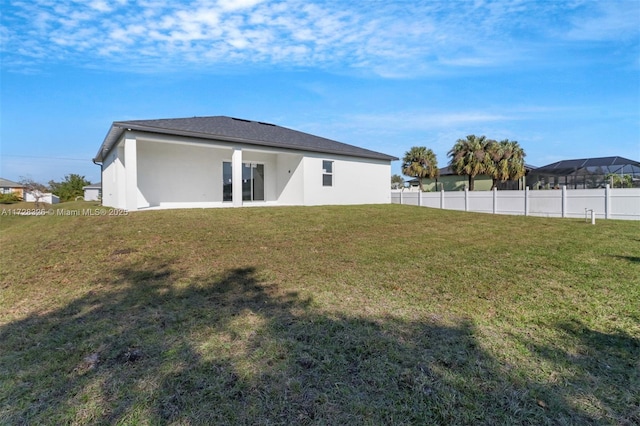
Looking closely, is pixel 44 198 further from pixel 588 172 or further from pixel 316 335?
pixel 588 172

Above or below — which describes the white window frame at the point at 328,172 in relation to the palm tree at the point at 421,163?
below

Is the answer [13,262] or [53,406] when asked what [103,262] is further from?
[53,406]

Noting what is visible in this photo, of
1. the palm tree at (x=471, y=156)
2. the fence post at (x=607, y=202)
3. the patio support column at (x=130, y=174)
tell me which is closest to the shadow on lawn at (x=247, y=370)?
the patio support column at (x=130, y=174)

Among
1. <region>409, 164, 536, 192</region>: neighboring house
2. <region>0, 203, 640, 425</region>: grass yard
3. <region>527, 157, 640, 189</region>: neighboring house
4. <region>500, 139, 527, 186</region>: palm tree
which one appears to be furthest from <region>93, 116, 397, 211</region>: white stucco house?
<region>409, 164, 536, 192</region>: neighboring house

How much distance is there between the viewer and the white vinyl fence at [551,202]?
14039mm

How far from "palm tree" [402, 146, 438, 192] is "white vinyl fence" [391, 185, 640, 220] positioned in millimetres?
10938

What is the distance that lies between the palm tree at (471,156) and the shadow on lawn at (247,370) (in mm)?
26599

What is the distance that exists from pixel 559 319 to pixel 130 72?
57.0 feet

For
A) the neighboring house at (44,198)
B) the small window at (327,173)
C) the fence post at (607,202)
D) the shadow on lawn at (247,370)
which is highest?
the small window at (327,173)

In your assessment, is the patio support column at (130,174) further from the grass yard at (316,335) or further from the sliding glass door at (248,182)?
the grass yard at (316,335)

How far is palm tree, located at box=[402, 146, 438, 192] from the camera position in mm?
31188

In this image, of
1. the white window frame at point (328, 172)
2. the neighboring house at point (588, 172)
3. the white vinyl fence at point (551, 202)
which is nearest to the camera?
the white vinyl fence at point (551, 202)

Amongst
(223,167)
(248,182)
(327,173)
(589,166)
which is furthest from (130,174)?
(589,166)

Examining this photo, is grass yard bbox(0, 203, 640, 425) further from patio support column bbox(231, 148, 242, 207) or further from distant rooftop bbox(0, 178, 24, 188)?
distant rooftop bbox(0, 178, 24, 188)
